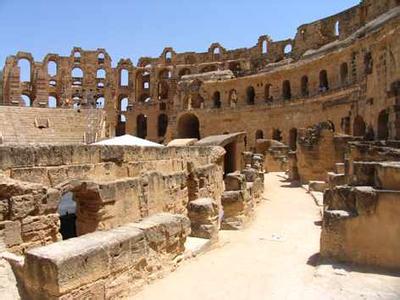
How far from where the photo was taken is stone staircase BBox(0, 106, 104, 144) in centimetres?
1935

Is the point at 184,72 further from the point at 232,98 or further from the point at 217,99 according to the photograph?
the point at 232,98

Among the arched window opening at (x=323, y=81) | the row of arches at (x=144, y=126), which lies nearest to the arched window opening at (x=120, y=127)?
the row of arches at (x=144, y=126)

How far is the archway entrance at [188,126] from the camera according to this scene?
125ft

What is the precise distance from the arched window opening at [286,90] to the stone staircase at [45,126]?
1627 centimetres

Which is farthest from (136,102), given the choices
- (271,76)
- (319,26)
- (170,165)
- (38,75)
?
(170,165)

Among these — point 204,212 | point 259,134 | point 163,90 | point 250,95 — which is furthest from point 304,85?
point 204,212

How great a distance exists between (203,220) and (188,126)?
3155 centimetres

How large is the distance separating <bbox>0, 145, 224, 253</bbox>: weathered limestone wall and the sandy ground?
185 centimetres

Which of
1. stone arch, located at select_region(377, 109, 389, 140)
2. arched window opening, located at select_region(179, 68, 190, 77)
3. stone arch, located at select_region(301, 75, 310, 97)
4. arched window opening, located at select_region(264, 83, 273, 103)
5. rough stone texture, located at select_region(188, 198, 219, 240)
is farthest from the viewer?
arched window opening, located at select_region(179, 68, 190, 77)

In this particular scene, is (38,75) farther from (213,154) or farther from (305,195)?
(305,195)

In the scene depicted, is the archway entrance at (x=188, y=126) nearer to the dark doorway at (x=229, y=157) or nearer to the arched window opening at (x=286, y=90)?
the arched window opening at (x=286, y=90)

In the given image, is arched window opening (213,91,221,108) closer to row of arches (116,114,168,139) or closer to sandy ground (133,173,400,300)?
row of arches (116,114,168,139)

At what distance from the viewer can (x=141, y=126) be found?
140 ft

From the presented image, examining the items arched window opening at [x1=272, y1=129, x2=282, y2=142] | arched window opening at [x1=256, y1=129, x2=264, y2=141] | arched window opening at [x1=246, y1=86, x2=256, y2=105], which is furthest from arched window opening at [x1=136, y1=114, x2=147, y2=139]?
arched window opening at [x1=272, y1=129, x2=282, y2=142]
